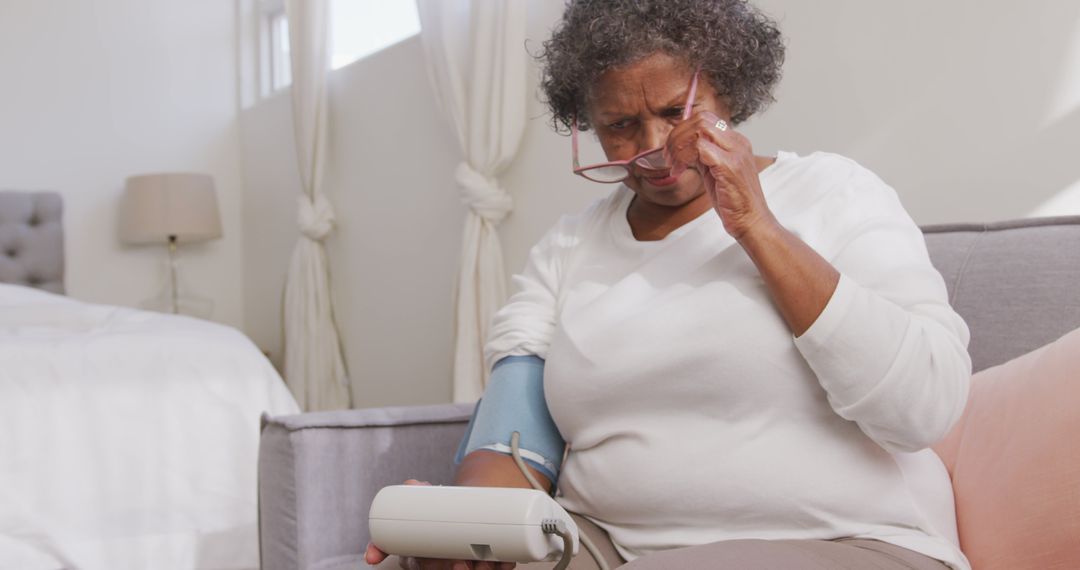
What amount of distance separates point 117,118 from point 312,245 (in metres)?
1.27

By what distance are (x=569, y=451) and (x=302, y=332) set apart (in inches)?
123

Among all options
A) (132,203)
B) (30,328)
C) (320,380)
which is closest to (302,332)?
(320,380)

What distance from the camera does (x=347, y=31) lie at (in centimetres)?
443

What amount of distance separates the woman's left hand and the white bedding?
1.64 m

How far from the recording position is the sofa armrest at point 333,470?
4.60ft

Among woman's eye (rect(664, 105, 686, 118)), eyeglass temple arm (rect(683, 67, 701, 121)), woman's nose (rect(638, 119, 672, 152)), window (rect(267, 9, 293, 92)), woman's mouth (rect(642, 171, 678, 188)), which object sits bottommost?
woman's mouth (rect(642, 171, 678, 188))

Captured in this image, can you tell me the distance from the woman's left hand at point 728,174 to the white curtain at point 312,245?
3289mm

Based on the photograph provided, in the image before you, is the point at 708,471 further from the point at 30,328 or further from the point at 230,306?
the point at 230,306

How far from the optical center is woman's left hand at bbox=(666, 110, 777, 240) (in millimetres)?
1054

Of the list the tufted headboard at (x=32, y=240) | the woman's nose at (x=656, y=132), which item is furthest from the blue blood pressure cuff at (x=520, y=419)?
the tufted headboard at (x=32, y=240)

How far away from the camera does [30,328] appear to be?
9.25 ft

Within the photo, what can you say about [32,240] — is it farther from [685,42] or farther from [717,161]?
[717,161]

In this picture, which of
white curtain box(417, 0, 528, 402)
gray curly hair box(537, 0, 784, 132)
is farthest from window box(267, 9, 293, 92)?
gray curly hair box(537, 0, 784, 132)

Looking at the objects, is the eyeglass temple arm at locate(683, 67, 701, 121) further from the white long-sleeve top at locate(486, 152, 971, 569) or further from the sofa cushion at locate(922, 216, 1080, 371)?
the sofa cushion at locate(922, 216, 1080, 371)
